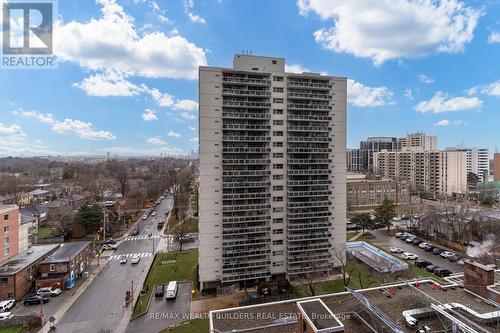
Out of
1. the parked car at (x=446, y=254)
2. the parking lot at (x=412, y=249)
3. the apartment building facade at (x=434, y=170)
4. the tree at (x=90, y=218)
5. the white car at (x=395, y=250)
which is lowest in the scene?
the parking lot at (x=412, y=249)

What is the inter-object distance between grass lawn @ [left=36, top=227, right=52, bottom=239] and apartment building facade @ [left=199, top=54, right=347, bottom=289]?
36.6m

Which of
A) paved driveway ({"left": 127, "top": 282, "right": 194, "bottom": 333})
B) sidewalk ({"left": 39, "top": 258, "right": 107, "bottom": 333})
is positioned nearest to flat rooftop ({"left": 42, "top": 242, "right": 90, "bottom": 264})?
sidewalk ({"left": 39, "top": 258, "right": 107, "bottom": 333})

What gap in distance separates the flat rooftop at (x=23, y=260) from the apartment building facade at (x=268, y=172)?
18.5 metres

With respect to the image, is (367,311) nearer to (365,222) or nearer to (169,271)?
(169,271)

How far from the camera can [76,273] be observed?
1176 inches

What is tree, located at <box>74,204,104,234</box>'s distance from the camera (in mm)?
43469

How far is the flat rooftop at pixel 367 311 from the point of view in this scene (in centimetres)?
1430

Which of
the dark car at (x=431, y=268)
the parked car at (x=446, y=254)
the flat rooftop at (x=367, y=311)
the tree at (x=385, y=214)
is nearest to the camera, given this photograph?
the flat rooftop at (x=367, y=311)

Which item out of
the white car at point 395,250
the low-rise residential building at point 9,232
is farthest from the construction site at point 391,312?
the low-rise residential building at point 9,232

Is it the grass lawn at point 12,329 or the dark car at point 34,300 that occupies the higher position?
the dark car at point 34,300

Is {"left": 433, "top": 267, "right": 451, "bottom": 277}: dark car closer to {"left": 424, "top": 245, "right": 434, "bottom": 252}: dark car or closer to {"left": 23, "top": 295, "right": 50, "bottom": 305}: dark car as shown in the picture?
{"left": 424, "top": 245, "right": 434, "bottom": 252}: dark car

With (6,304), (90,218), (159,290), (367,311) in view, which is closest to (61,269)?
(6,304)

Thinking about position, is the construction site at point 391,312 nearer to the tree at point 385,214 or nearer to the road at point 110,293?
the road at point 110,293

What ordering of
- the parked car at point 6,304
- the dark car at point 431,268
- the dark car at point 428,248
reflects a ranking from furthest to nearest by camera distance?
the dark car at point 428,248, the dark car at point 431,268, the parked car at point 6,304
